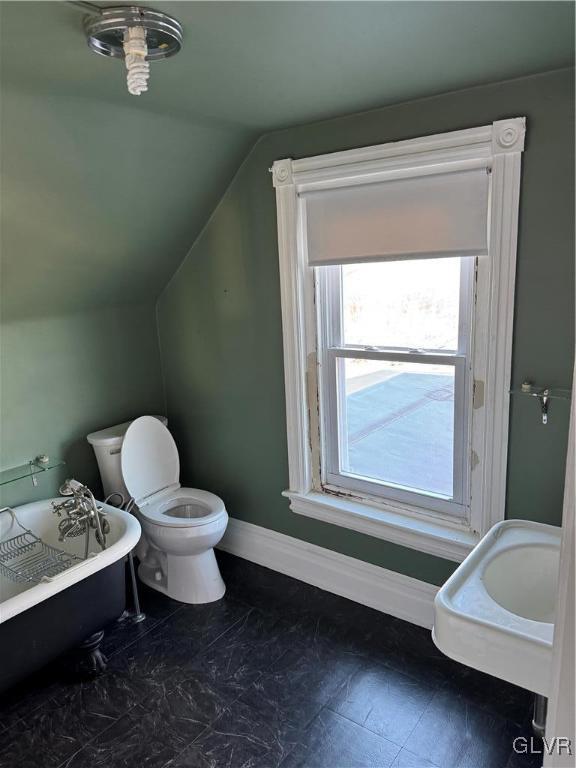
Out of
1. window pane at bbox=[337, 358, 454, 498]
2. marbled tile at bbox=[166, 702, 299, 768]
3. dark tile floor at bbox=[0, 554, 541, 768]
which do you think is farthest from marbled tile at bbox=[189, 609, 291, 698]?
window pane at bbox=[337, 358, 454, 498]

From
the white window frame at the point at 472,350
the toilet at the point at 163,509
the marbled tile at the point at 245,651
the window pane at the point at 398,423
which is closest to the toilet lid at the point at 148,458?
the toilet at the point at 163,509

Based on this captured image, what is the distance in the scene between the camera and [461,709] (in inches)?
82.0

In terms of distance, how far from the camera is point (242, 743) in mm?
1989

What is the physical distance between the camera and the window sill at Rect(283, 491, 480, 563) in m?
2.34

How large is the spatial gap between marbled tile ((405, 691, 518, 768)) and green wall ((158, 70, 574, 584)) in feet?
1.71

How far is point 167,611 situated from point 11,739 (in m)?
0.84

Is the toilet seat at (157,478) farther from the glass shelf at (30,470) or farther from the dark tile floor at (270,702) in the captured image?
the dark tile floor at (270,702)

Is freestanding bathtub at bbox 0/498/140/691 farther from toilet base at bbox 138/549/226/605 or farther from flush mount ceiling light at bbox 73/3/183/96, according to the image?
flush mount ceiling light at bbox 73/3/183/96

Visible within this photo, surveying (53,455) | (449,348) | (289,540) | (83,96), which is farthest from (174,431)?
(83,96)

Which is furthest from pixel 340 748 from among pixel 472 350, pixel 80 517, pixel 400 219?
pixel 400 219

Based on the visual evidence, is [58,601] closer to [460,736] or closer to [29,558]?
[29,558]

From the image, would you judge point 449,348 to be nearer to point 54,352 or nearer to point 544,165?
point 544,165

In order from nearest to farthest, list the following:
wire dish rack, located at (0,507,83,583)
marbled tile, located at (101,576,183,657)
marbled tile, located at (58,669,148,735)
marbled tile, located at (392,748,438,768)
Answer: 1. marbled tile, located at (392,748,438,768)
2. marbled tile, located at (58,669,148,735)
3. wire dish rack, located at (0,507,83,583)
4. marbled tile, located at (101,576,183,657)

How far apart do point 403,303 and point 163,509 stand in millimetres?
1600
